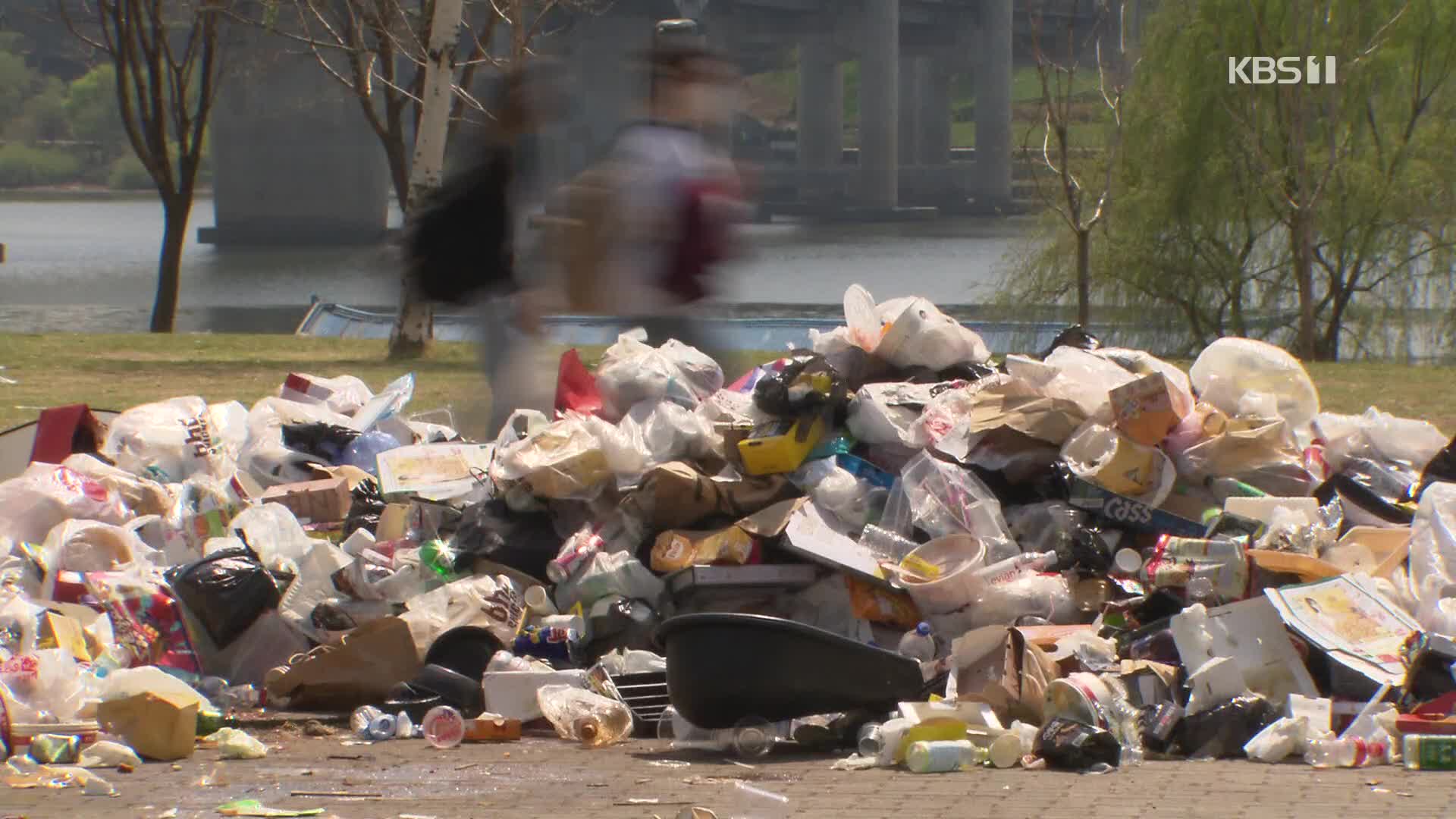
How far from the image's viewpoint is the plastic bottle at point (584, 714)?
438 cm

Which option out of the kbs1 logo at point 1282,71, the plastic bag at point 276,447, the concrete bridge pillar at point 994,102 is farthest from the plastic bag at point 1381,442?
the concrete bridge pillar at point 994,102

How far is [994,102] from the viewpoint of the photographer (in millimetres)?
31156

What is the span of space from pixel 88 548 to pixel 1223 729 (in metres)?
3.47

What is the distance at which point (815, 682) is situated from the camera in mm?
4090

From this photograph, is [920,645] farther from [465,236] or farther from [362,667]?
[465,236]

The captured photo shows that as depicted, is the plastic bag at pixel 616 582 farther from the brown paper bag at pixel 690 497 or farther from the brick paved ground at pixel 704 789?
the brick paved ground at pixel 704 789

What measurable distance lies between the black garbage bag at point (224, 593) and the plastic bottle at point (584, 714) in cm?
106

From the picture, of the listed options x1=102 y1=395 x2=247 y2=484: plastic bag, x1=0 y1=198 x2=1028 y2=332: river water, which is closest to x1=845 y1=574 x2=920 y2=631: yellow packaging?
x1=102 y1=395 x2=247 y2=484: plastic bag

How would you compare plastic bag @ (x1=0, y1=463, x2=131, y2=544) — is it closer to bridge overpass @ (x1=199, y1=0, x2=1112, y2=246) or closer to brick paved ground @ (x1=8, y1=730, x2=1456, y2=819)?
brick paved ground @ (x1=8, y1=730, x2=1456, y2=819)

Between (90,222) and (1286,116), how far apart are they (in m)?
42.3

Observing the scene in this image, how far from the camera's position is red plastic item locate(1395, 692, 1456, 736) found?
12.6ft

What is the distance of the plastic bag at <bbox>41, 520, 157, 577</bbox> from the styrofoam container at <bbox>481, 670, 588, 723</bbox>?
4.93ft

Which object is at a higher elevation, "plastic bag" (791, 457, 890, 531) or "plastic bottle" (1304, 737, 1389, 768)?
"plastic bag" (791, 457, 890, 531)

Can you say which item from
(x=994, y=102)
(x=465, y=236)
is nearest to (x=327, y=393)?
(x=465, y=236)
